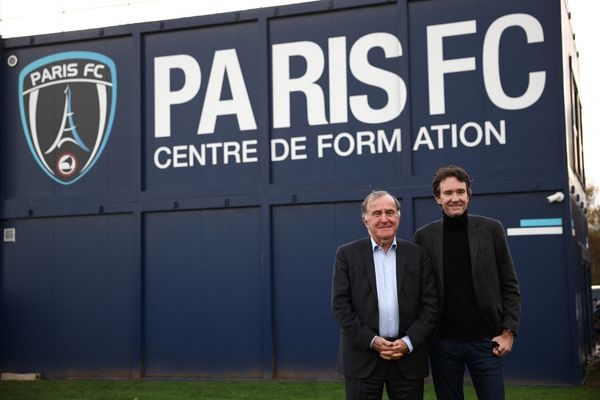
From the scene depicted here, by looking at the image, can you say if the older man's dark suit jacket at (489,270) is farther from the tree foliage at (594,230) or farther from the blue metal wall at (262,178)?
the tree foliage at (594,230)

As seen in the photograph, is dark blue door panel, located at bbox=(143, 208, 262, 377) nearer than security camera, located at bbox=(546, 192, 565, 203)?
No

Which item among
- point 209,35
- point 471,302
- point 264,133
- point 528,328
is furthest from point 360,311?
point 209,35

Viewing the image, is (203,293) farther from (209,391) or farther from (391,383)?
(391,383)

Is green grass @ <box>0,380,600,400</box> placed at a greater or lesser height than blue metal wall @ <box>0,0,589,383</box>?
lesser

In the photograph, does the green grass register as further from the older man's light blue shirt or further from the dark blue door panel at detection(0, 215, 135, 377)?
the older man's light blue shirt

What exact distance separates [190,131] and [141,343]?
2713 mm

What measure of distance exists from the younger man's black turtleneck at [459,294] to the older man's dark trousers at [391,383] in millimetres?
316

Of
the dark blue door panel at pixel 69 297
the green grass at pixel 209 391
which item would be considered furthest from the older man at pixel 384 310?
the dark blue door panel at pixel 69 297

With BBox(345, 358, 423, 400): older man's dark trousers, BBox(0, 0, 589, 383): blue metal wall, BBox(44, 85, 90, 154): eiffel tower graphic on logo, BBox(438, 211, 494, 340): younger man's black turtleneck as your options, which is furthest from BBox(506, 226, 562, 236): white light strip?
BBox(44, 85, 90, 154): eiffel tower graphic on logo

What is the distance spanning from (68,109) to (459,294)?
7710 millimetres

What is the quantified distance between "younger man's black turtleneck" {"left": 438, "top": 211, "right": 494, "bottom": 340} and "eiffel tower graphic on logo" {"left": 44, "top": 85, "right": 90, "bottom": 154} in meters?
7.34

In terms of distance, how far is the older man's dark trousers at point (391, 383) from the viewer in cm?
403

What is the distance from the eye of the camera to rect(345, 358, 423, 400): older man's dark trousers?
4027mm

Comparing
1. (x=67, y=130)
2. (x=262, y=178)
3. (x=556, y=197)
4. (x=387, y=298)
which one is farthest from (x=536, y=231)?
(x=67, y=130)
